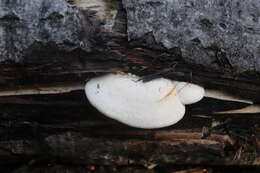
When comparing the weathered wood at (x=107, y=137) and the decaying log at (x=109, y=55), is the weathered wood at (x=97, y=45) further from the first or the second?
the weathered wood at (x=107, y=137)

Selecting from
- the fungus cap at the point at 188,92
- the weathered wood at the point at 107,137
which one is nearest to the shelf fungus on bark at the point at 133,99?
the fungus cap at the point at 188,92

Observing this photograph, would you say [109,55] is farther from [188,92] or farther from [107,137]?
[107,137]

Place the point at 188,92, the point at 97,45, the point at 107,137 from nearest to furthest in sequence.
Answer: the point at 97,45
the point at 188,92
the point at 107,137

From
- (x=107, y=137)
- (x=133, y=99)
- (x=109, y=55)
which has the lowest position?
(x=107, y=137)

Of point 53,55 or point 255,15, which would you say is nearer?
point 53,55

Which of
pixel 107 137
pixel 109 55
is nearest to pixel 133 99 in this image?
pixel 109 55

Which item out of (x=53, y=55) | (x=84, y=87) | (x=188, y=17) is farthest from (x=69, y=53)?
(x=188, y=17)

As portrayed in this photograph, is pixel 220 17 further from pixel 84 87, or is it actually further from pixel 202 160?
pixel 202 160
